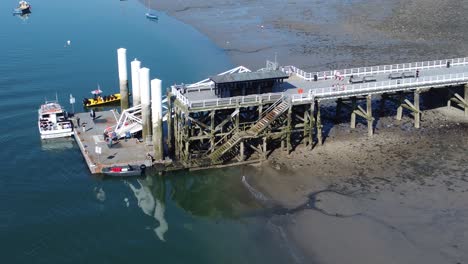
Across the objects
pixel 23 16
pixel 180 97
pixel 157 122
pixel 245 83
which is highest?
pixel 23 16

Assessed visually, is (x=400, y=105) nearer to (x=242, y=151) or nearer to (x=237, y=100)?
(x=242, y=151)

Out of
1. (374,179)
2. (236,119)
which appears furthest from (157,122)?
(374,179)

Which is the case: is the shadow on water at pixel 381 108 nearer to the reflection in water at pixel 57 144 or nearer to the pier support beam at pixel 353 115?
the pier support beam at pixel 353 115

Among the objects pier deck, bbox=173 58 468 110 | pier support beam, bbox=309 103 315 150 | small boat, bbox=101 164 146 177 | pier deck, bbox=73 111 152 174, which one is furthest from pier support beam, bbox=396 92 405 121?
small boat, bbox=101 164 146 177

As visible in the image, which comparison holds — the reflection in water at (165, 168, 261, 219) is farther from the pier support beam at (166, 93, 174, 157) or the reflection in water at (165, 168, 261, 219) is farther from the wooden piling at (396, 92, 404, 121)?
the wooden piling at (396, 92, 404, 121)

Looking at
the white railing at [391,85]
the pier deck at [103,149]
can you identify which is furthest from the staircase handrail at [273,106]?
the pier deck at [103,149]

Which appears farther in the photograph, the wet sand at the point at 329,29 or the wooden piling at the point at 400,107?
the wet sand at the point at 329,29
